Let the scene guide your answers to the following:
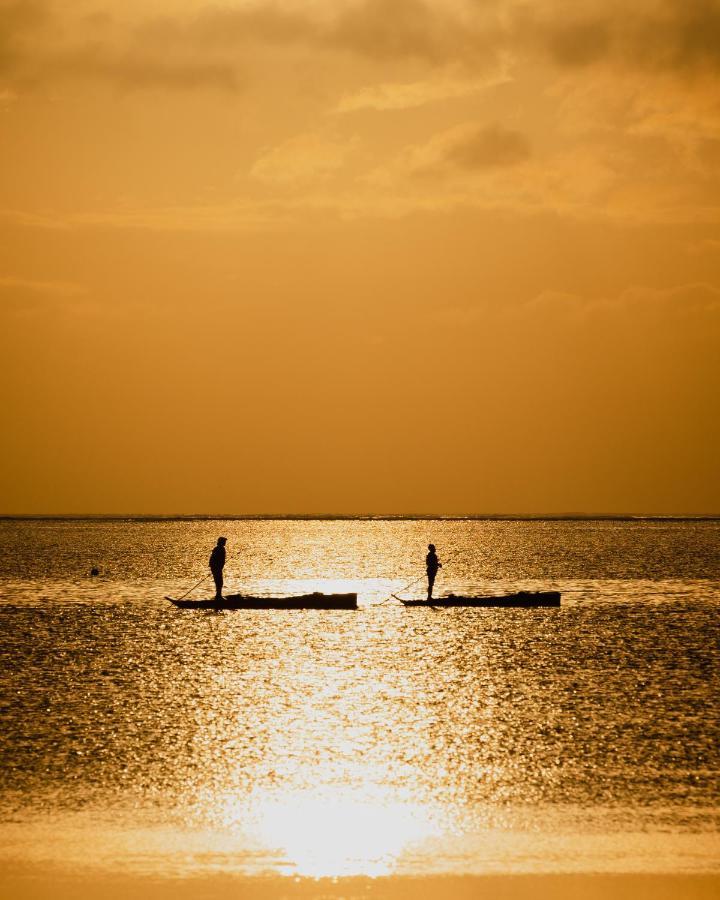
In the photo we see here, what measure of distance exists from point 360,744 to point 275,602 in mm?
29875

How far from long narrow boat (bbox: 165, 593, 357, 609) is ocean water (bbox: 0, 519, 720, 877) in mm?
601

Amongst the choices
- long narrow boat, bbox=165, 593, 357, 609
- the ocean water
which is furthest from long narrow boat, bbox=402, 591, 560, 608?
long narrow boat, bbox=165, 593, 357, 609

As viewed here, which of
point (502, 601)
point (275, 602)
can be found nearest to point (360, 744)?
point (275, 602)

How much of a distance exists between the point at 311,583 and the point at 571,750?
64551 mm

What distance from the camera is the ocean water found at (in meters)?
16.6

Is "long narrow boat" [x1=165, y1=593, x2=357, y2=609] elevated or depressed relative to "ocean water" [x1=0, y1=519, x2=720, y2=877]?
elevated

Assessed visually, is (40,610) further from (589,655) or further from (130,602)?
(589,655)

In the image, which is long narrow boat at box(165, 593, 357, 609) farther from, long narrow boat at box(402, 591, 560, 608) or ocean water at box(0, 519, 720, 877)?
long narrow boat at box(402, 591, 560, 608)

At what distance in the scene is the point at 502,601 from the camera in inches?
2221

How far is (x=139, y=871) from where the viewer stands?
1532 centimetres

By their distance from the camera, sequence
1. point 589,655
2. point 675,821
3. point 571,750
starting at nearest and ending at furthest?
1. point 675,821
2. point 571,750
3. point 589,655

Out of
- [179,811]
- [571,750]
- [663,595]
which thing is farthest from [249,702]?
[663,595]

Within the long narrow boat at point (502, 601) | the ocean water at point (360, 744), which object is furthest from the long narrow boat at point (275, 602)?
the long narrow boat at point (502, 601)

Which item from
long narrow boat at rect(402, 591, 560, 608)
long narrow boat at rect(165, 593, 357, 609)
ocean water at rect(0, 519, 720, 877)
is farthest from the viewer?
long narrow boat at rect(402, 591, 560, 608)
